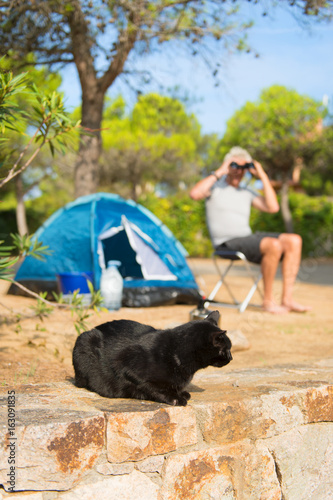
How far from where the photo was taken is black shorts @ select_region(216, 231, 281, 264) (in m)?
5.27

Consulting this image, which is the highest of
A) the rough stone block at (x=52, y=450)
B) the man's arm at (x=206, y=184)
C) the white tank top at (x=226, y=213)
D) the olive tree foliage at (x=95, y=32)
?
the olive tree foliage at (x=95, y=32)

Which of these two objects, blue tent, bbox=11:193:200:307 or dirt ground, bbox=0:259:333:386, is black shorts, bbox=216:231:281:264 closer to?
dirt ground, bbox=0:259:333:386

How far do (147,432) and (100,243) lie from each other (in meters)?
4.19

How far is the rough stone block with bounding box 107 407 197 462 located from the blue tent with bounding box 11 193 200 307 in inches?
147

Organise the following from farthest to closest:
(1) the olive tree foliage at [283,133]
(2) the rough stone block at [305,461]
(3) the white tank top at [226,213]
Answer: (1) the olive tree foliage at [283,133] < (3) the white tank top at [226,213] < (2) the rough stone block at [305,461]

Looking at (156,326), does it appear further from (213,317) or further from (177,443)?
(177,443)

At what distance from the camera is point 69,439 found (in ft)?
6.20

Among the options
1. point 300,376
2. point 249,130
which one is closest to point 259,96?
point 249,130

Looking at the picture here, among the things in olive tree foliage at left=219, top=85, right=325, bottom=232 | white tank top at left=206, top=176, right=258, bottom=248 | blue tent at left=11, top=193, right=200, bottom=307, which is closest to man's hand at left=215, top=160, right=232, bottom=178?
white tank top at left=206, top=176, right=258, bottom=248

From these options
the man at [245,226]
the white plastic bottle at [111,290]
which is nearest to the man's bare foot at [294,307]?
the man at [245,226]

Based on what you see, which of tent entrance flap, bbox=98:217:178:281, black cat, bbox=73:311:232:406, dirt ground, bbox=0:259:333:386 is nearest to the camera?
black cat, bbox=73:311:232:406

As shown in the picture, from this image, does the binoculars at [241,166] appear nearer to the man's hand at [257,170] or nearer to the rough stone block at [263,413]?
the man's hand at [257,170]

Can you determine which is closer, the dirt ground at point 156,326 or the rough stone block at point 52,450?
the rough stone block at point 52,450

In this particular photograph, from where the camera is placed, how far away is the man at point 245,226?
523cm
